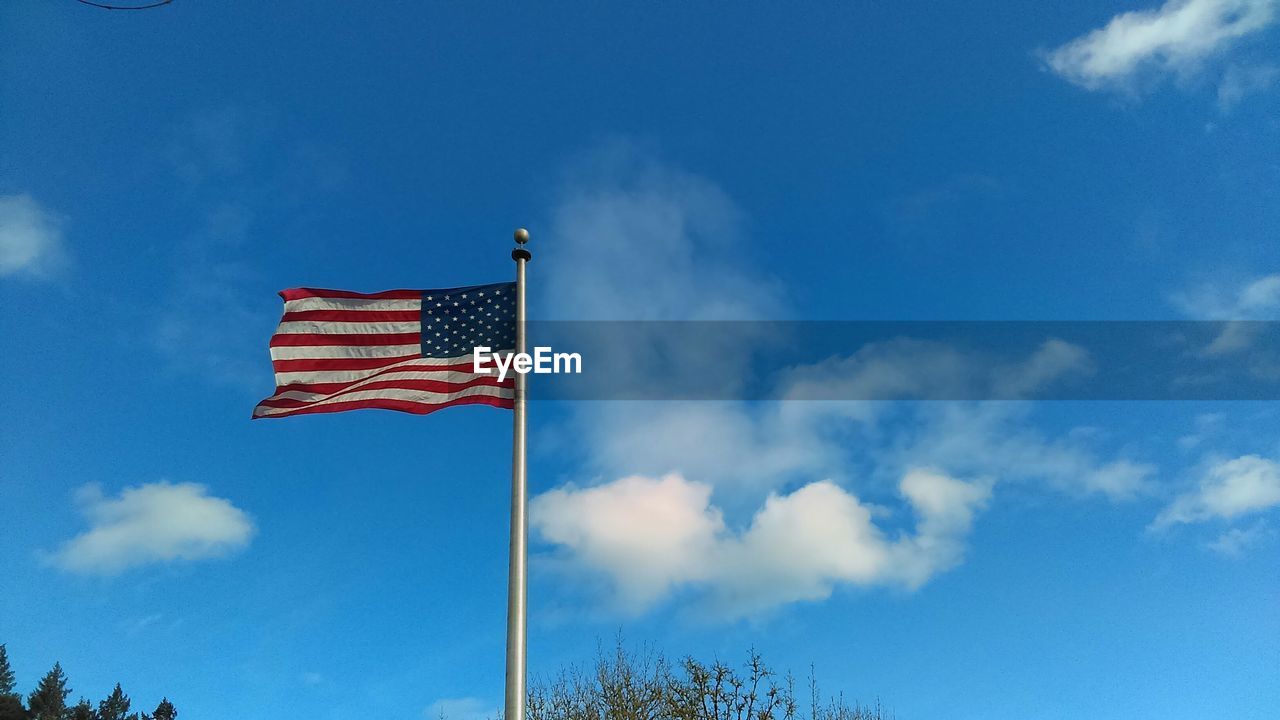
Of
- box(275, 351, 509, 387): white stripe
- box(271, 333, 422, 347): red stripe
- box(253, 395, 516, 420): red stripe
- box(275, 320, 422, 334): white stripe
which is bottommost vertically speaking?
box(253, 395, 516, 420): red stripe

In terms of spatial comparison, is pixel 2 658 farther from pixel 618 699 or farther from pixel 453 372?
pixel 453 372

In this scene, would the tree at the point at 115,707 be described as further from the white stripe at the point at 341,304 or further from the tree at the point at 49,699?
the white stripe at the point at 341,304

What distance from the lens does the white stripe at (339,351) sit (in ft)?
46.0

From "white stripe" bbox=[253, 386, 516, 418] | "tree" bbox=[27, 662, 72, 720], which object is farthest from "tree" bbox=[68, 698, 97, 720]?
"white stripe" bbox=[253, 386, 516, 418]

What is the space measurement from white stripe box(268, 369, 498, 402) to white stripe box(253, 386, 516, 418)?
5.5 inches

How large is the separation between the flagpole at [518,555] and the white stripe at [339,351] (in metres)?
1.67

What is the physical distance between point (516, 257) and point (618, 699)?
28784 mm

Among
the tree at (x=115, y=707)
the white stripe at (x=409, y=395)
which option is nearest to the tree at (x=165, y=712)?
the tree at (x=115, y=707)

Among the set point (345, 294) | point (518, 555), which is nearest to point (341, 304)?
point (345, 294)

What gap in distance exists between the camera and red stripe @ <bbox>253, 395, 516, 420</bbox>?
13.5m

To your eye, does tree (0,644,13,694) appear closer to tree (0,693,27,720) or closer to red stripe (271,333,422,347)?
tree (0,693,27,720)

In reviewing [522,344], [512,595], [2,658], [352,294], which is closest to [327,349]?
[352,294]

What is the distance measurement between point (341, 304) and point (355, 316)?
26 cm

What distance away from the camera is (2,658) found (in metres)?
110
